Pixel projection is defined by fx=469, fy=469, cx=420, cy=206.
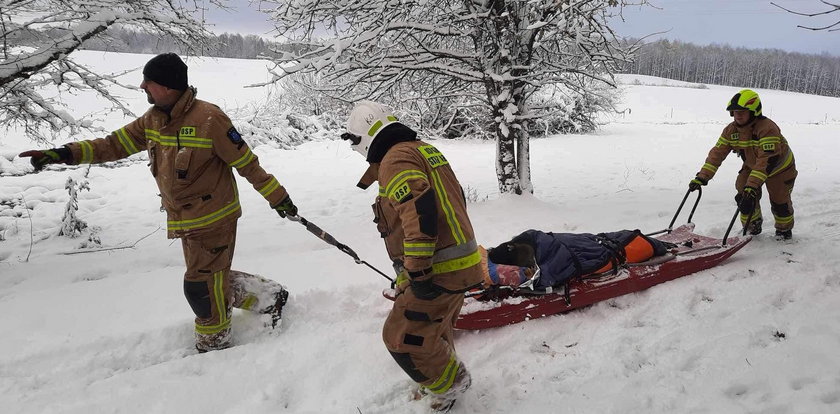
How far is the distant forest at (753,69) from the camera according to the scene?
71.8 metres

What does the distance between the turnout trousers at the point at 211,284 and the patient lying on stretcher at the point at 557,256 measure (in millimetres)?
2022

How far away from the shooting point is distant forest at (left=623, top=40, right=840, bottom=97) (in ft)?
236

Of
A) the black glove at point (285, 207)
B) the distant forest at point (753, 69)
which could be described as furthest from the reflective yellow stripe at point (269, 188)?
the distant forest at point (753, 69)

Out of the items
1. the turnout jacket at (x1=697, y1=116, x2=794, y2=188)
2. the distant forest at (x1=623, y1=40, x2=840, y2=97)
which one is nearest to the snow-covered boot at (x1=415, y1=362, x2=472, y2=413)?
the turnout jacket at (x1=697, y1=116, x2=794, y2=188)

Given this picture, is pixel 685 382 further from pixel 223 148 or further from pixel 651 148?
pixel 651 148

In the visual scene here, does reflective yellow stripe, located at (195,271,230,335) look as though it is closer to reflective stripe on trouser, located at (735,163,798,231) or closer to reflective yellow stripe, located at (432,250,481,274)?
reflective yellow stripe, located at (432,250,481,274)

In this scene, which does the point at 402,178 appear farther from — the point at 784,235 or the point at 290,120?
the point at 290,120

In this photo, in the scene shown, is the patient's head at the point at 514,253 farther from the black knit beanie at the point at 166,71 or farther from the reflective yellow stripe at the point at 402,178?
the black knit beanie at the point at 166,71

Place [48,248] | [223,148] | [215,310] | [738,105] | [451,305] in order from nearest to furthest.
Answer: [451,305] < [223,148] < [215,310] < [738,105] < [48,248]

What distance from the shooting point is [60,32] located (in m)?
4.92

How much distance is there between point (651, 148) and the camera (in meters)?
15.7

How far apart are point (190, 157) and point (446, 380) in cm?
217

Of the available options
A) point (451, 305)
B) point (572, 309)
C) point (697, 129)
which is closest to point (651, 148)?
point (697, 129)

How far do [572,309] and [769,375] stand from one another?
54.7 inches
